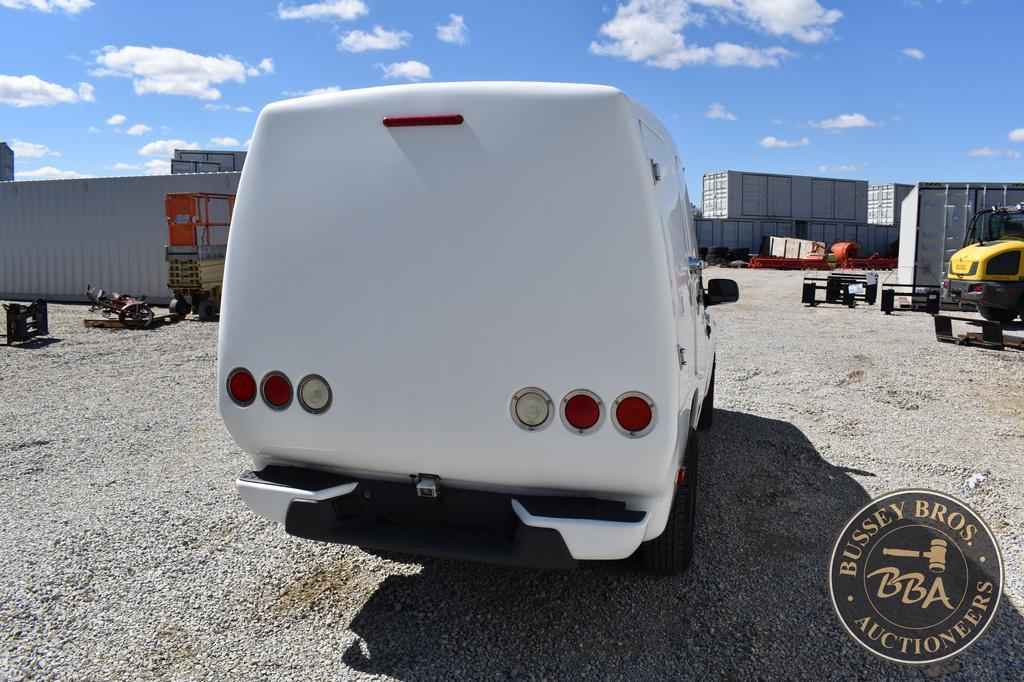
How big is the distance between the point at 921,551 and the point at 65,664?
14.0 feet

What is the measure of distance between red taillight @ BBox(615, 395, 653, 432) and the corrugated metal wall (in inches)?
755

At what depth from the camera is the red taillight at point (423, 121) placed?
287cm

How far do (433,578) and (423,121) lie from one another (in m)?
2.29

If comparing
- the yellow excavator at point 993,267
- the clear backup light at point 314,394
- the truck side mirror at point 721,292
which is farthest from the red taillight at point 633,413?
the yellow excavator at point 993,267

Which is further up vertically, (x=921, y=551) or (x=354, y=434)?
(x=354, y=434)

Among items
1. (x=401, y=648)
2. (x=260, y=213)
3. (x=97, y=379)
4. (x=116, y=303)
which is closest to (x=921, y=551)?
(x=401, y=648)

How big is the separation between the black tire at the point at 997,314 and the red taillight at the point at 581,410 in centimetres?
1442

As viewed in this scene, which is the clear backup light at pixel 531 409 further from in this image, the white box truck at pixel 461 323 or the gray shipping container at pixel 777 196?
the gray shipping container at pixel 777 196

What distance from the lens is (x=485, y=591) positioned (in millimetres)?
3658

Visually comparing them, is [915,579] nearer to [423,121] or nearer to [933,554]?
[933,554]

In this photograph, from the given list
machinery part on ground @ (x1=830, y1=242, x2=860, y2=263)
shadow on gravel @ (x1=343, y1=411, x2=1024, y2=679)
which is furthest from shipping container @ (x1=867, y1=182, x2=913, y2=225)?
shadow on gravel @ (x1=343, y1=411, x2=1024, y2=679)

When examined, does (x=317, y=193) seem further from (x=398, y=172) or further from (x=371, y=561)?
(x=371, y=561)

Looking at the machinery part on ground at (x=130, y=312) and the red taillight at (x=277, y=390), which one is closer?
the red taillight at (x=277, y=390)

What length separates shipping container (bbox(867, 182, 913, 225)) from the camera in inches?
1828
